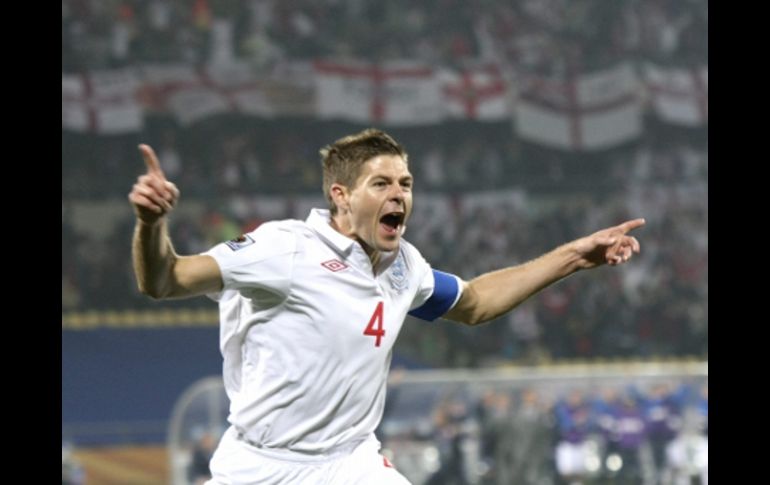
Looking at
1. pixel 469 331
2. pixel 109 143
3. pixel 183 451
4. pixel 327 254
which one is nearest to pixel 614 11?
pixel 469 331

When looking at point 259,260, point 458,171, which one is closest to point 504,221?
point 458,171

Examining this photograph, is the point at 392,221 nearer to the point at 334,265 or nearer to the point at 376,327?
the point at 334,265

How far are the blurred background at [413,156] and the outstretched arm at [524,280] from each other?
11.8 metres

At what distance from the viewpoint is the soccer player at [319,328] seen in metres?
4.75

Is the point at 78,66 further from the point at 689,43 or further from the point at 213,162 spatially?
the point at 689,43

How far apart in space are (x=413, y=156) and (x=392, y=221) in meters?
18.9

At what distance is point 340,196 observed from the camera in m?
4.98

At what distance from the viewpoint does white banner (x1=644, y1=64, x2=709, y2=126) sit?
25766 mm

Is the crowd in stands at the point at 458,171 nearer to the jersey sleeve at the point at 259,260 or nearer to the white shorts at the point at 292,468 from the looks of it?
the white shorts at the point at 292,468

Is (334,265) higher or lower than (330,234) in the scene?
lower

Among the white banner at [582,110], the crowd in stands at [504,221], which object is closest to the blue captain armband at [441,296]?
the crowd in stands at [504,221]

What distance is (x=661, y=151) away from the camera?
25234 millimetres

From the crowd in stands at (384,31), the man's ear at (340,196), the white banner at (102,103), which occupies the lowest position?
the man's ear at (340,196)
